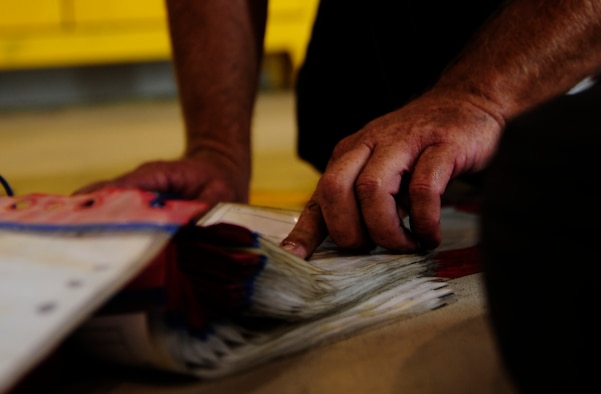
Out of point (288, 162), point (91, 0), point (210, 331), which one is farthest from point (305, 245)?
point (91, 0)

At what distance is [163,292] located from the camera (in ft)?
1.20

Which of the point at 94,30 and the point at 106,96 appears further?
the point at 106,96

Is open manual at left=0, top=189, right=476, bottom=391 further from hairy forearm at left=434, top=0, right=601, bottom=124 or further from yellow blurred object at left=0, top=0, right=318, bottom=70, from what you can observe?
yellow blurred object at left=0, top=0, right=318, bottom=70

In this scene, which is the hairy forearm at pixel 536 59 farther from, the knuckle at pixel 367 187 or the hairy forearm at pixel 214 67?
the hairy forearm at pixel 214 67

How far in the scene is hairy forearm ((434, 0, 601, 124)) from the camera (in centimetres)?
59

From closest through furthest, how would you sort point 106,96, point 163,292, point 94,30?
point 163,292 < point 94,30 < point 106,96

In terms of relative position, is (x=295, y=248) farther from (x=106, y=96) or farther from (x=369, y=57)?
(x=106, y=96)

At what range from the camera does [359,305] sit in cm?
48

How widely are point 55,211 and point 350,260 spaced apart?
0.74 feet

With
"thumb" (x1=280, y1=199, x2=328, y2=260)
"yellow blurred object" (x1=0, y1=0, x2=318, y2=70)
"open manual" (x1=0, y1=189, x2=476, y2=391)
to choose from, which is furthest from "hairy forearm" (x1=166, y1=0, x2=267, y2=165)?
"yellow blurred object" (x1=0, y1=0, x2=318, y2=70)

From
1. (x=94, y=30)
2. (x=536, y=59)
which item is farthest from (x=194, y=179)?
(x=94, y=30)

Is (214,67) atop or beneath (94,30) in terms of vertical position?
beneath

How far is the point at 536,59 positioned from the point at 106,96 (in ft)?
9.24

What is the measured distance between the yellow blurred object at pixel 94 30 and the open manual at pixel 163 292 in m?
2.31
